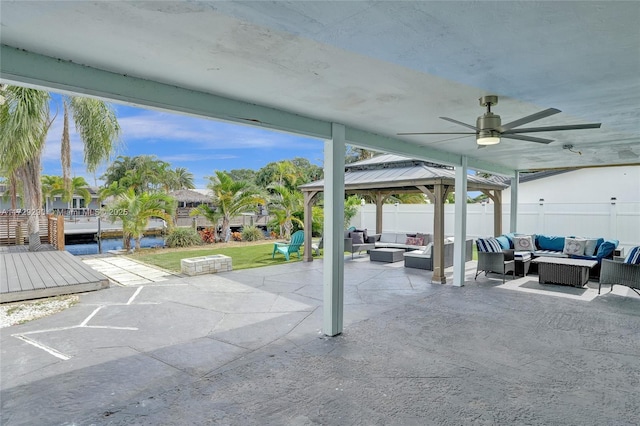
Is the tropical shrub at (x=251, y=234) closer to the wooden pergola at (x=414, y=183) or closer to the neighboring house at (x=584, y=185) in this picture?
the wooden pergola at (x=414, y=183)

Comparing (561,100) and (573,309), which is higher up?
(561,100)

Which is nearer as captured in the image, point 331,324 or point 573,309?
point 331,324

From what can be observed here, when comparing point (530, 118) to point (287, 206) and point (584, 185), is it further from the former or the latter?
point (584, 185)

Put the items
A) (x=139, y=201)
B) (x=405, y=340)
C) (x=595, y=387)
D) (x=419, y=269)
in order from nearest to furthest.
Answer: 1. (x=595, y=387)
2. (x=405, y=340)
3. (x=419, y=269)
4. (x=139, y=201)

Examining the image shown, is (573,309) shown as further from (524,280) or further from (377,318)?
(377,318)

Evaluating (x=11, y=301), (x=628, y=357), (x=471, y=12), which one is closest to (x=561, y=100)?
(x=471, y=12)

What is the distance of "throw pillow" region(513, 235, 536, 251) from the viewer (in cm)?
984

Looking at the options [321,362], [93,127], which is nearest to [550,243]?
[321,362]

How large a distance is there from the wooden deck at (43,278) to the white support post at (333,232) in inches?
210

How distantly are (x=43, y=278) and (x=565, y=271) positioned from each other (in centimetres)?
1126

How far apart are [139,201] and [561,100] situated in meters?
13.2

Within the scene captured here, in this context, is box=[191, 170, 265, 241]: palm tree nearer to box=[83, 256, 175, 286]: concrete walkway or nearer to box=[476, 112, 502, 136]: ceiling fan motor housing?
box=[83, 256, 175, 286]: concrete walkway

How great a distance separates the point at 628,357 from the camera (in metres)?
4.18

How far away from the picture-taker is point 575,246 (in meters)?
9.11
